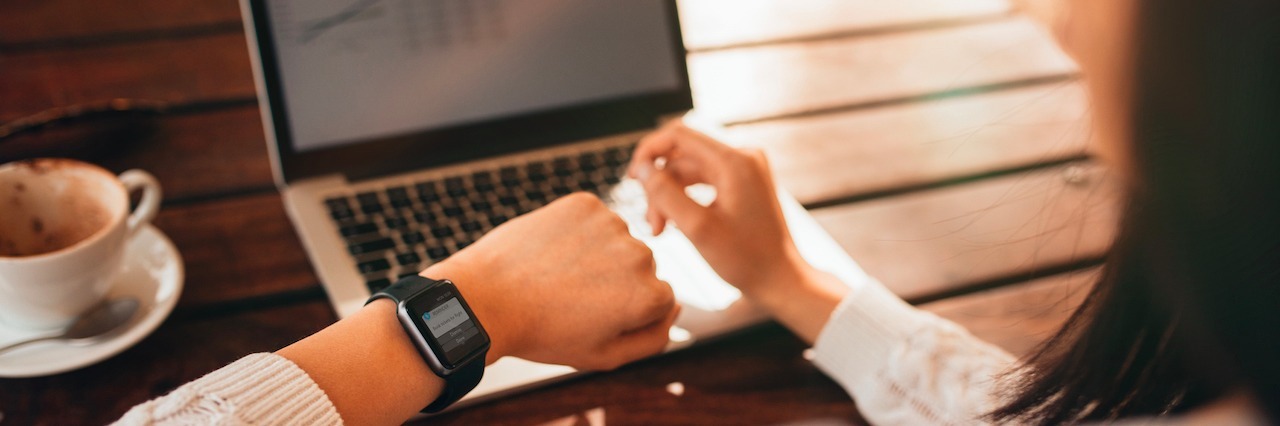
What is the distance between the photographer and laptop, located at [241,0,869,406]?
69 centimetres

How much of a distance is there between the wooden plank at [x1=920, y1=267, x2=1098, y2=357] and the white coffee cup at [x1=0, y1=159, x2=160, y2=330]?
0.59m

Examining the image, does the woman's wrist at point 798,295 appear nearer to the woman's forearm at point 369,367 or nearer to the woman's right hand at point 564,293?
the woman's right hand at point 564,293

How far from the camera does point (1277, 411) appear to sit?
0.45m

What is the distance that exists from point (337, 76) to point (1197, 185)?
1.96ft

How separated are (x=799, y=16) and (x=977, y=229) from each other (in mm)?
355

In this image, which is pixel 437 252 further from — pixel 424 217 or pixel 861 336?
pixel 861 336

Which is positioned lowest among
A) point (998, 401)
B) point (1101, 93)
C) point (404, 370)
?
point (998, 401)

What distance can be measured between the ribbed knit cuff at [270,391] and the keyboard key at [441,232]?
0.76ft

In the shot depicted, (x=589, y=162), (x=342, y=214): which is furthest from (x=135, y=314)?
(x=589, y=162)

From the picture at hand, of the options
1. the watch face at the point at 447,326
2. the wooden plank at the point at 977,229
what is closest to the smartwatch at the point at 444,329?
the watch face at the point at 447,326

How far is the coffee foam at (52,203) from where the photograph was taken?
2.00 ft

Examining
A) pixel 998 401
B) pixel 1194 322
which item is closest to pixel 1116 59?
pixel 1194 322

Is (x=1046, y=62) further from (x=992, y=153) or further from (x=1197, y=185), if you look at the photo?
(x=1197, y=185)

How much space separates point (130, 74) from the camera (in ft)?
2.78
